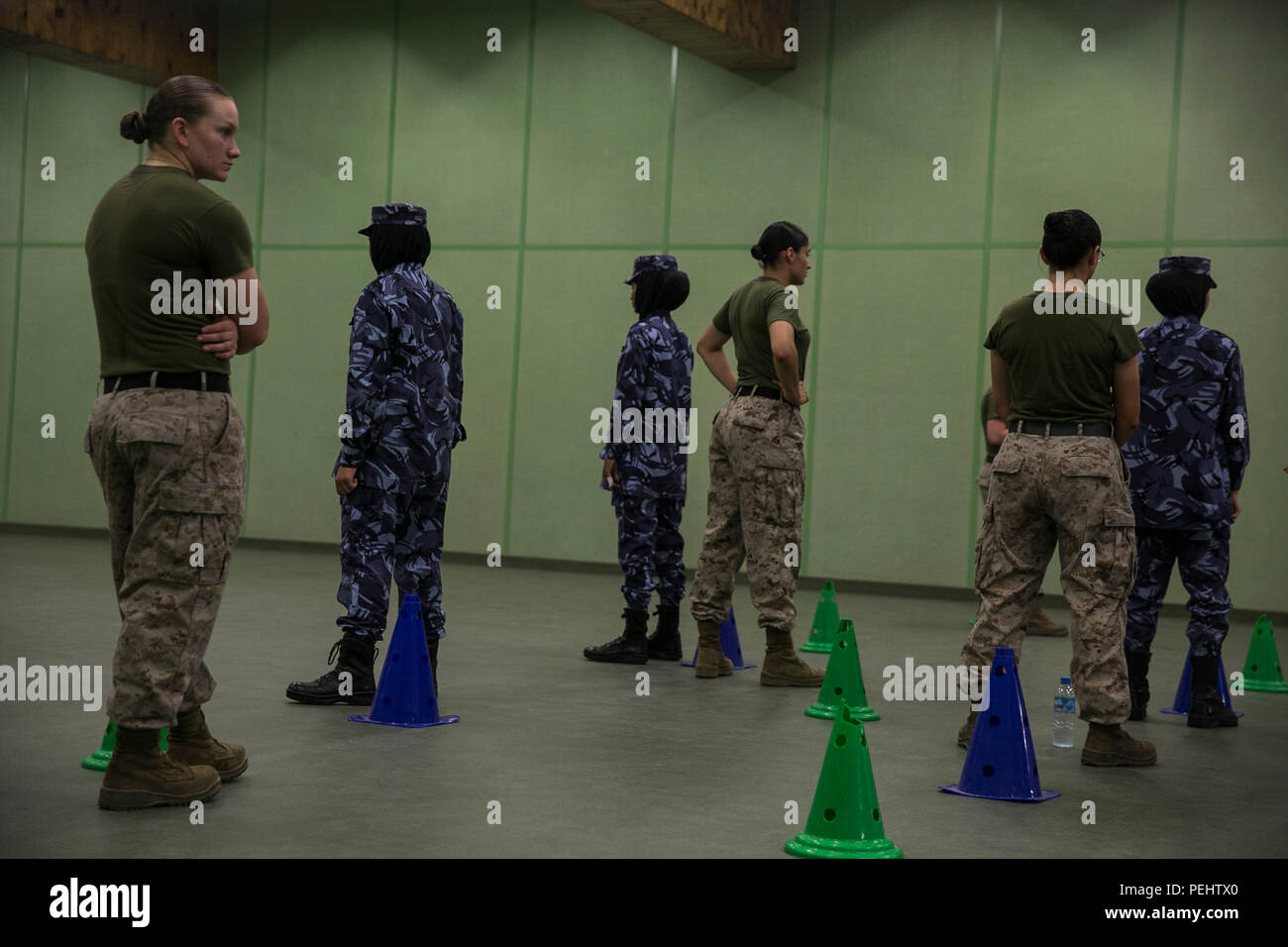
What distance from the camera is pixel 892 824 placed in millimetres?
3828

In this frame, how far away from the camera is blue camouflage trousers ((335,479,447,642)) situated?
512cm

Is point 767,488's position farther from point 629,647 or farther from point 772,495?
point 629,647

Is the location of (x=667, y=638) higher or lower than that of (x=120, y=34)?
lower


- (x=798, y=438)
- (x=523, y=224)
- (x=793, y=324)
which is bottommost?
(x=798, y=438)

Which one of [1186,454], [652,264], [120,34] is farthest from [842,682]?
[120,34]

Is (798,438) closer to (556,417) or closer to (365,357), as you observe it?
(365,357)

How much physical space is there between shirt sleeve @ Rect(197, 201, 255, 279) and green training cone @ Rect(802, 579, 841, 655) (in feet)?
13.7

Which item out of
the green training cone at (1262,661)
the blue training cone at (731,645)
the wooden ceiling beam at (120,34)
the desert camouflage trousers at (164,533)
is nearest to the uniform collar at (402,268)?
the desert camouflage trousers at (164,533)

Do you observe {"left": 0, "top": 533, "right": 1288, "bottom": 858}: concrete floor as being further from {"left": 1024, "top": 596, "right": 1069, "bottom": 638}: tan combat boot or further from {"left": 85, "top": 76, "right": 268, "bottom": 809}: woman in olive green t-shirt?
{"left": 1024, "top": 596, "right": 1069, "bottom": 638}: tan combat boot

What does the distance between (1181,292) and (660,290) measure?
2.34 m

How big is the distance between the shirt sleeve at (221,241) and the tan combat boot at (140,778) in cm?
120

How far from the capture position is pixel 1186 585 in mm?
5539
